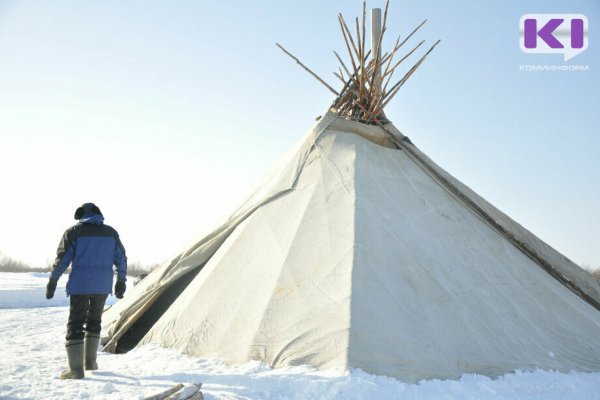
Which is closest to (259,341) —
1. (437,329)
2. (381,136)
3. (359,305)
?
(359,305)

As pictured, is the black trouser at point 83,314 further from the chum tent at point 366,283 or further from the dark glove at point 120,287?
the chum tent at point 366,283

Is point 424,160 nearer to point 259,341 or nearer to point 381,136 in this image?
point 381,136

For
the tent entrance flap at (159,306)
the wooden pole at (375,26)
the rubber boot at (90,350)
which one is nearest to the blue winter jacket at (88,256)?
the rubber boot at (90,350)

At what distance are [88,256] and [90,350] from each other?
73 cm

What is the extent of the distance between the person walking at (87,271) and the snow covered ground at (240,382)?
298 millimetres

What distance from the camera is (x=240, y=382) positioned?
10.4 ft

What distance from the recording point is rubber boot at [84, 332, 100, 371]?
3.68 m

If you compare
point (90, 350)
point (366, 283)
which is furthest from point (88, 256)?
point (366, 283)

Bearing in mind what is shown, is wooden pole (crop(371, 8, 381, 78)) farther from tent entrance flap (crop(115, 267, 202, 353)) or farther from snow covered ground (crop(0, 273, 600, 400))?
snow covered ground (crop(0, 273, 600, 400))

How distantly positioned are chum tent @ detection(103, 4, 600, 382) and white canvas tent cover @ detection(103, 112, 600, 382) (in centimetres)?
1

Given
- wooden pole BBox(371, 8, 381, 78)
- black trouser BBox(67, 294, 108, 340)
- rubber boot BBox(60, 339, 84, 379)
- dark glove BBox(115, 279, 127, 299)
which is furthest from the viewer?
wooden pole BBox(371, 8, 381, 78)

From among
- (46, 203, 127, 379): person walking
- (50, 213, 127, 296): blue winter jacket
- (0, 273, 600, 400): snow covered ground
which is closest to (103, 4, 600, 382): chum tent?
(0, 273, 600, 400): snow covered ground

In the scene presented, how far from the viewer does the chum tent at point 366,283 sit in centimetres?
365

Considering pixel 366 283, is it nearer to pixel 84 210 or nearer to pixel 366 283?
pixel 366 283
